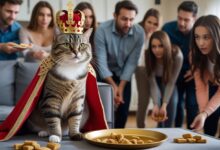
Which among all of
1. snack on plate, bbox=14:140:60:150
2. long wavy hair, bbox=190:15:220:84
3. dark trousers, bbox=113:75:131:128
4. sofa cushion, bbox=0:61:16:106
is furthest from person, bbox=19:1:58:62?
snack on plate, bbox=14:140:60:150

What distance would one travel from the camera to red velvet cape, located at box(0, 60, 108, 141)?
1.24 meters

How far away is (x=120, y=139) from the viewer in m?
1.13

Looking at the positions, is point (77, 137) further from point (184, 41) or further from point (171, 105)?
point (184, 41)

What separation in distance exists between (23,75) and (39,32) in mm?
348

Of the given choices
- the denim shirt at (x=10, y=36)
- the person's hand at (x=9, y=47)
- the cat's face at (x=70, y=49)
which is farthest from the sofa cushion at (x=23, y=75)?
the cat's face at (x=70, y=49)

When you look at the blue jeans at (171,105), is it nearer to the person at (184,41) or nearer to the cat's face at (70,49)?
the person at (184,41)

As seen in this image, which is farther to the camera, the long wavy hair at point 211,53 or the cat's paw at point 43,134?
the long wavy hair at point 211,53

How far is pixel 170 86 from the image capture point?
234cm

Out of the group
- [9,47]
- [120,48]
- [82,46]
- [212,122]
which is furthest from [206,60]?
[9,47]

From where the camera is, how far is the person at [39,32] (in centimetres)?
229

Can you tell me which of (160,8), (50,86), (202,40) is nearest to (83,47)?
(50,86)

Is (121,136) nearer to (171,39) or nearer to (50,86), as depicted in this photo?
(50,86)

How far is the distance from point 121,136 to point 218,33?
985mm

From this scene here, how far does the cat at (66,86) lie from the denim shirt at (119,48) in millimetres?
1108
